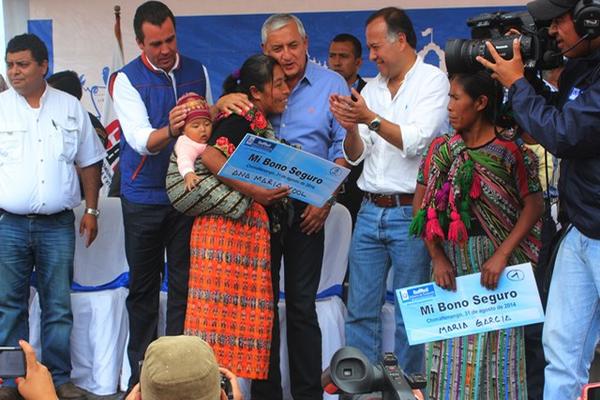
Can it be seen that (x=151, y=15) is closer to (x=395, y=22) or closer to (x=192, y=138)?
(x=192, y=138)

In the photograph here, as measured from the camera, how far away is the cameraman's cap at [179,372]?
5.98 ft

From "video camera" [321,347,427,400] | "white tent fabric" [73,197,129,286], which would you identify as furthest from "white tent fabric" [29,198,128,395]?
"video camera" [321,347,427,400]

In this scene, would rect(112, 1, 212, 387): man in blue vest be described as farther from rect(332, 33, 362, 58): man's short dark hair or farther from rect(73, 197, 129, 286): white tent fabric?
rect(332, 33, 362, 58): man's short dark hair

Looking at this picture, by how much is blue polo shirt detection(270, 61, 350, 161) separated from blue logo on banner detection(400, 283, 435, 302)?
82 centimetres

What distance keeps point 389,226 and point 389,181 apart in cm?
21

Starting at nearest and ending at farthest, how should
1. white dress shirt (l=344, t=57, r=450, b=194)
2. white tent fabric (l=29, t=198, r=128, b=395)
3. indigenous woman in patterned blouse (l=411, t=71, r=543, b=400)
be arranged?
indigenous woman in patterned blouse (l=411, t=71, r=543, b=400)
white dress shirt (l=344, t=57, r=450, b=194)
white tent fabric (l=29, t=198, r=128, b=395)

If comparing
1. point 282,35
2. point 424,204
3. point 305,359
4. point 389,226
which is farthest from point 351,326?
point 282,35

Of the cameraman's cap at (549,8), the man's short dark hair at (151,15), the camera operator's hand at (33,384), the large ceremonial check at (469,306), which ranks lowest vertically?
the large ceremonial check at (469,306)

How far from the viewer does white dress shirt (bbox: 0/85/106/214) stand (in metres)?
4.45

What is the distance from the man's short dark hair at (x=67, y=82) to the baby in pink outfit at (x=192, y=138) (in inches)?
85.1

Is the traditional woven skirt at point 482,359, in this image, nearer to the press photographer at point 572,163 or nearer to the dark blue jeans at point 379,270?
the dark blue jeans at point 379,270

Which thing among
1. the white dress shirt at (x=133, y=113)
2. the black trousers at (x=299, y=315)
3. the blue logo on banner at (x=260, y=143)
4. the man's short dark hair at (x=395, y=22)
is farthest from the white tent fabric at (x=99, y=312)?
the man's short dark hair at (x=395, y=22)

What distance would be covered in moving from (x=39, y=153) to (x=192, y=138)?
1.03 meters

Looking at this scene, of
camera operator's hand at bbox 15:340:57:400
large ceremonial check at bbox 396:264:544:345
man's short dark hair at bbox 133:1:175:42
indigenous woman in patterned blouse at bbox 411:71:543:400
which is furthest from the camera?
man's short dark hair at bbox 133:1:175:42
